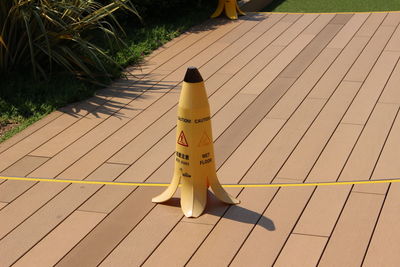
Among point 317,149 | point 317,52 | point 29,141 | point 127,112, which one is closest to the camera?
point 317,149

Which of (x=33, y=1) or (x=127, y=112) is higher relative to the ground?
(x=33, y=1)

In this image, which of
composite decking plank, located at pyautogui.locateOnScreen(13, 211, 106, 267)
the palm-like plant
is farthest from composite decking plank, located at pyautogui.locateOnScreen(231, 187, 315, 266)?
the palm-like plant

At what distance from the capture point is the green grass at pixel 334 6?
9766 millimetres

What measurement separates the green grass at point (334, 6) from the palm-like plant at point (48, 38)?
10.2 ft

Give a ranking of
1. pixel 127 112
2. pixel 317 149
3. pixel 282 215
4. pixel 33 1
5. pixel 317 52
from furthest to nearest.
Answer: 1. pixel 317 52
2. pixel 33 1
3. pixel 127 112
4. pixel 317 149
5. pixel 282 215

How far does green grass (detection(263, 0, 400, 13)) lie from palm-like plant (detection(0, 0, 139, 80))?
3.12m

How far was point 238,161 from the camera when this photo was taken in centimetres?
561

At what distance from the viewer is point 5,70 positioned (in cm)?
724

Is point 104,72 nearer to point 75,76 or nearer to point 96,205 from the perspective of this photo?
point 75,76

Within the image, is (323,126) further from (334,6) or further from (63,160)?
(334,6)

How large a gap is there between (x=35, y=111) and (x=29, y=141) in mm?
594

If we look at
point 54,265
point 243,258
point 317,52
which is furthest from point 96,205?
point 317,52

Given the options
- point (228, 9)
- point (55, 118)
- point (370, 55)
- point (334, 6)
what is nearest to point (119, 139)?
point (55, 118)

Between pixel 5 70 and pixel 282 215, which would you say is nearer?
pixel 282 215
